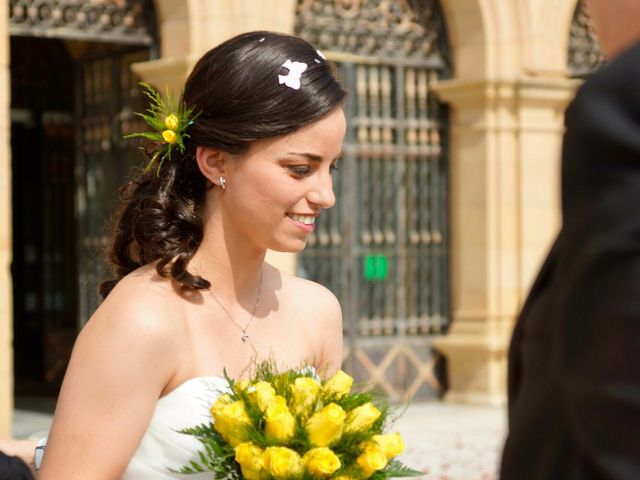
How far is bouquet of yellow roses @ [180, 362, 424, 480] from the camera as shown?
2547 millimetres

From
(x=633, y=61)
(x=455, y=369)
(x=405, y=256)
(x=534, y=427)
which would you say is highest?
(x=633, y=61)

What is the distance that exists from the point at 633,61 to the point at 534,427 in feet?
1.35

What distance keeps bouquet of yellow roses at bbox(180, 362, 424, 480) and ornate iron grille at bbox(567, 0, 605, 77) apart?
9.83 m

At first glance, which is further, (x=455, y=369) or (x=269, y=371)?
(x=455, y=369)

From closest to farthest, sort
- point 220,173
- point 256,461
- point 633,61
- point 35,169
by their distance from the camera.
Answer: point 633,61 → point 256,461 → point 220,173 → point 35,169

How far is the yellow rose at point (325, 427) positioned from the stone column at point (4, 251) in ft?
21.3

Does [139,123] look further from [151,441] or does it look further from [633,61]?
[633,61]

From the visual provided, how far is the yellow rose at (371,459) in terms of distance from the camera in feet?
8.70

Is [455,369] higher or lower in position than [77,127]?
lower

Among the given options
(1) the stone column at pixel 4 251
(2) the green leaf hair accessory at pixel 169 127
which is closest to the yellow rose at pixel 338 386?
(2) the green leaf hair accessory at pixel 169 127

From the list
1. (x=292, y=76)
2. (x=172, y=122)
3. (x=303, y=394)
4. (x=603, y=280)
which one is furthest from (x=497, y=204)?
(x=603, y=280)

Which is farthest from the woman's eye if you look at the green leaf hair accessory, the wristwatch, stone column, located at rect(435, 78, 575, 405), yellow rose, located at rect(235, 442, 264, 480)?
stone column, located at rect(435, 78, 575, 405)

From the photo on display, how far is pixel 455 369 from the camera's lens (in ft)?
38.3

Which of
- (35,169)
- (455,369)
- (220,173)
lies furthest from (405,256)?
(220,173)
